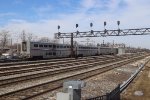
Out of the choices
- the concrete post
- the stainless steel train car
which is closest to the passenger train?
the stainless steel train car

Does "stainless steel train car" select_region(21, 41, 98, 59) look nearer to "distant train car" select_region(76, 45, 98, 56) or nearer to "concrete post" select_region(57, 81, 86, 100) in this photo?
"distant train car" select_region(76, 45, 98, 56)

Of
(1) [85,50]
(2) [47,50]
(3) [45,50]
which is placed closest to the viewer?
(3) [45,50]

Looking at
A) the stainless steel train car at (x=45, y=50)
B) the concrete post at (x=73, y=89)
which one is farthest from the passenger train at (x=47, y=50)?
the concrete post at (x=73, y=89)

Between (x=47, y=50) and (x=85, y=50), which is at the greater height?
(x=47, y=50)

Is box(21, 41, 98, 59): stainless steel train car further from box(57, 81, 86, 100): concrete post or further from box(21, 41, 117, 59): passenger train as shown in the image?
box(57, 81, 86, 100): concrete post

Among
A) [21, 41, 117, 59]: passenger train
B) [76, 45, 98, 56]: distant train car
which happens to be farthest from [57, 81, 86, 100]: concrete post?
[76, 45, 98, 56]: distant train car

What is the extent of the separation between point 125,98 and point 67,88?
889 cm

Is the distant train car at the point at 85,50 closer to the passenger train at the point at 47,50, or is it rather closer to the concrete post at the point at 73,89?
the passenger train at the point at 47,50

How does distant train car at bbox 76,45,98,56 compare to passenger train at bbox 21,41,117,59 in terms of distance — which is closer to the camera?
passenger train at bbox 21,41,117,59

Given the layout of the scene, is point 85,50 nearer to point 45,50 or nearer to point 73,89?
point 45,50

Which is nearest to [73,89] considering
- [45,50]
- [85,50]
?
[45,50]

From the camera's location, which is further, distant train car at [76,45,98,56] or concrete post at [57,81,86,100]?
distant train car at [76,45,98,56]

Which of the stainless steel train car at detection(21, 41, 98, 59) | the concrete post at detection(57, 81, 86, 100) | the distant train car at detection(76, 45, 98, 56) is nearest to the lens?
the concrete post at detection(57, 81, 86, 100)

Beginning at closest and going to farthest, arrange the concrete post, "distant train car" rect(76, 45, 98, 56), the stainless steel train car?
1. the concrete post
2. the stainless steel train car
3. "distant train car" rect(76, 45, 98, 56)
